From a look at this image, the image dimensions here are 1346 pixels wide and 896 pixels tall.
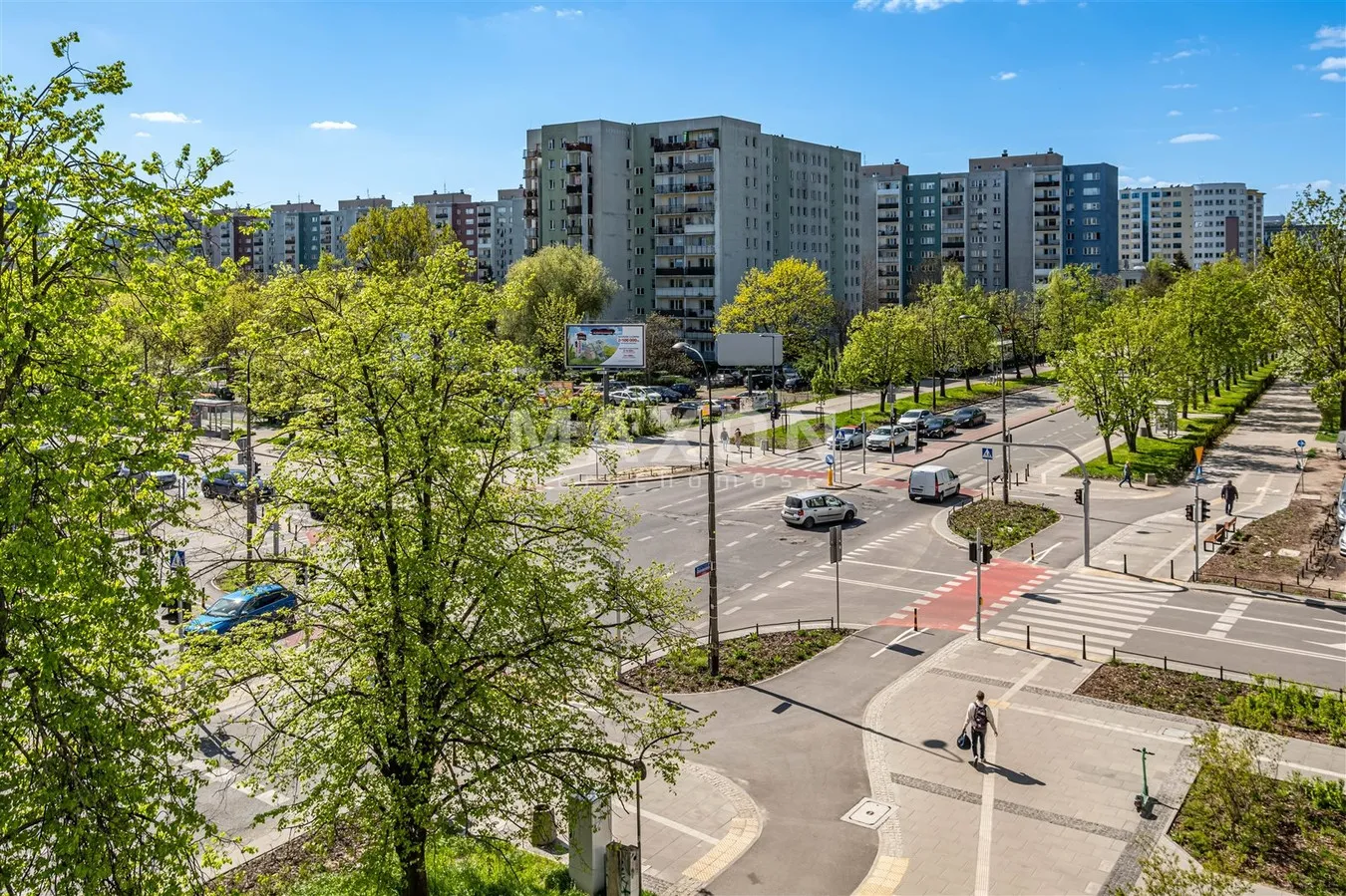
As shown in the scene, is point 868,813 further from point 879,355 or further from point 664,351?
point 664,351

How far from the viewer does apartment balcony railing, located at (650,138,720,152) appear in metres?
104

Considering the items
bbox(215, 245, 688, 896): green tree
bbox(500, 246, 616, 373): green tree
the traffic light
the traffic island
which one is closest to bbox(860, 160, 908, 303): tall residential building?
bbox(500, 246, 616, 373): green tree

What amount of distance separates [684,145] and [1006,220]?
67.7 meters

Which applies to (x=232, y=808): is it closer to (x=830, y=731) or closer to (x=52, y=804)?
(x=52, y=804)

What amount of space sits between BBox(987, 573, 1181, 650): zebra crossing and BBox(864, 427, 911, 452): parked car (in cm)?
2559

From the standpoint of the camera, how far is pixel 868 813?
1661 centimetres

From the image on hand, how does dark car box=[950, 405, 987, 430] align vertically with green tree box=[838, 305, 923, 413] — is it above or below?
below

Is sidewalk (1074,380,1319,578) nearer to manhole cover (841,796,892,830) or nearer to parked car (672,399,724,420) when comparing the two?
manhole cover (841,796,892,830)

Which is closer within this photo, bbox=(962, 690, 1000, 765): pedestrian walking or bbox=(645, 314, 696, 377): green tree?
bbox=(962, 690, 1000, 765): pedestrian walking

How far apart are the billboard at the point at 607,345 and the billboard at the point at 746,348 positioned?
62.3ft

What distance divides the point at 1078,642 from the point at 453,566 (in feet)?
60.9

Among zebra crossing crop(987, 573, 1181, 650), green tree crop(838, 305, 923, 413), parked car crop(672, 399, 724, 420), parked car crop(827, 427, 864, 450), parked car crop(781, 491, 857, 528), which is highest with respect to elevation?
green tree crop(838, 305, 923, 413)

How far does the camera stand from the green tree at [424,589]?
11922 mm

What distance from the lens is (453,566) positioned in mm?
12227
